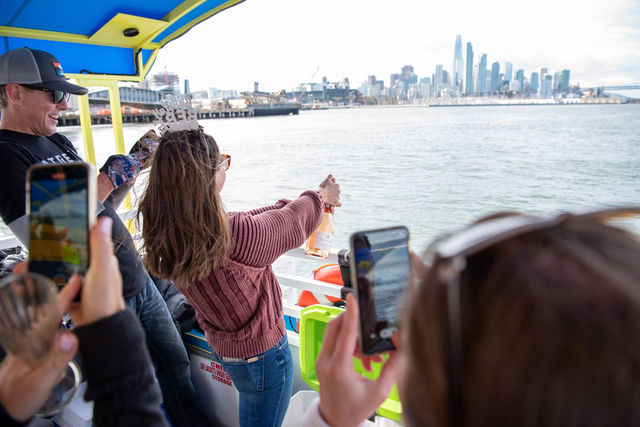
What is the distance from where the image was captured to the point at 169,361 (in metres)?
1.87

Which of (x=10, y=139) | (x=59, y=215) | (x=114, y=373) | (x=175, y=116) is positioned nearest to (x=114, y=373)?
(x=114, y=373)

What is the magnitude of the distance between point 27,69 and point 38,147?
286 mm

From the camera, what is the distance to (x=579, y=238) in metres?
0.32

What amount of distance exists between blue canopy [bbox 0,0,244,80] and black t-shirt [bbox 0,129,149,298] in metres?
0.75

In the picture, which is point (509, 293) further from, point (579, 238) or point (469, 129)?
point (469, 129)

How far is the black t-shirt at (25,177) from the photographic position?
1.42 metres

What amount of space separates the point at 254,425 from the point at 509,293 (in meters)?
1.24

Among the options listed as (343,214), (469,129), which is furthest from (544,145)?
(343,214)

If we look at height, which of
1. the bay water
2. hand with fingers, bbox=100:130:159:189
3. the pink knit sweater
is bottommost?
the bay water

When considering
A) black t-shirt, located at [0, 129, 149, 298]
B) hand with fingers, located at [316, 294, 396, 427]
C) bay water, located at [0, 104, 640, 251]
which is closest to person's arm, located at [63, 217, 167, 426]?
hand with fingers, located at [316, 294, 396, 427]

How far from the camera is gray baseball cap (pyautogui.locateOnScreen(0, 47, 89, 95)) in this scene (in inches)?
60.8

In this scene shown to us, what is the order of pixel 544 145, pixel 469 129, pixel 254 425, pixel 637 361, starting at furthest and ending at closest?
pixel 469 129
pixel 544 145
pixel 254 425
pixel 637 361

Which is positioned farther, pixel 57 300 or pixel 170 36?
pixel 170 36

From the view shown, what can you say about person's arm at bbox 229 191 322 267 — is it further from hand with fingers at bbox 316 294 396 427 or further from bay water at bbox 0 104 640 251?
bay water at bbox 0 104 640 251
